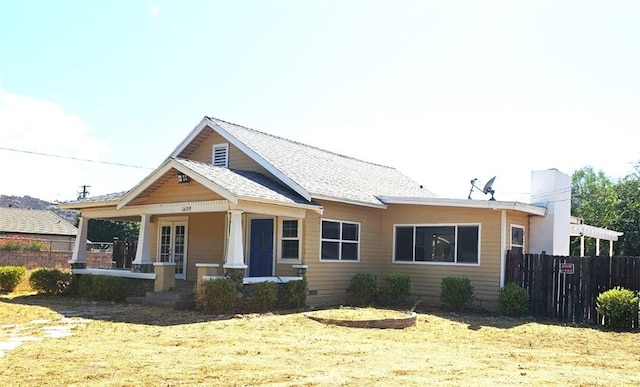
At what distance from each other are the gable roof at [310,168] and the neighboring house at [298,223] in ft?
0.19

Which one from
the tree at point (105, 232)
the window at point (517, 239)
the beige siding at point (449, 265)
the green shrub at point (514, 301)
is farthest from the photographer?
the tree at point (105, 232)

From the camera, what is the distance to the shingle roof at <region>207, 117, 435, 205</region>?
17.3m

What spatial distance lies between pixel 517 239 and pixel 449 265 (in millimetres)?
2239

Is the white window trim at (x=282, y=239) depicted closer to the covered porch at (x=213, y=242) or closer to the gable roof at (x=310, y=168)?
the covered porch at (x=213, y=242)

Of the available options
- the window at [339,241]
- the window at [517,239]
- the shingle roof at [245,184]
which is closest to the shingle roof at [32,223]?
the shingle roof at [245,184]

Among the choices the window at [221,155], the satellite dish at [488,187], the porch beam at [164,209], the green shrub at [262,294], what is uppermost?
the window at [221,155]

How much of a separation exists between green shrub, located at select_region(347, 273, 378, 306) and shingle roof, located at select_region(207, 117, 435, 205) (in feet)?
7.01

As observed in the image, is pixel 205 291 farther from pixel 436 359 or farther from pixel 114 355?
pixel 436 359

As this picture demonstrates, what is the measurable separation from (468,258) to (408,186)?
24.3ft

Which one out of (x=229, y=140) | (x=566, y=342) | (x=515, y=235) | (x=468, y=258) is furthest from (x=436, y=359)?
(x=229, y=140)

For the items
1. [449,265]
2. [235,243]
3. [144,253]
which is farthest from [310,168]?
[144,253]

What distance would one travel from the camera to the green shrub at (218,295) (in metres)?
13.9

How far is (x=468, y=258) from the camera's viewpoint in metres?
16.9

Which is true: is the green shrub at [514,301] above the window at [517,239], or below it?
below
